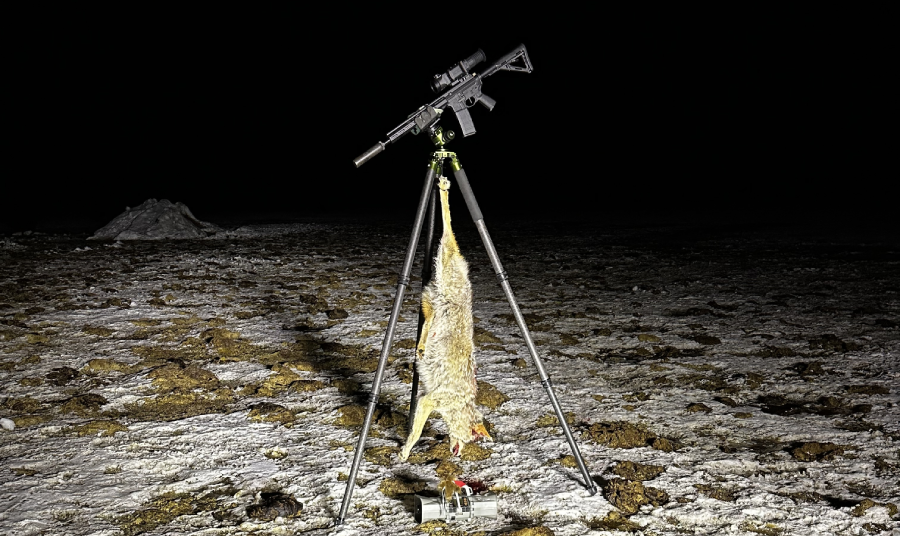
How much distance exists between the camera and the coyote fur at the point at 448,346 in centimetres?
245

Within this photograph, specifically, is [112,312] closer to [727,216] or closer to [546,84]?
[727,216]

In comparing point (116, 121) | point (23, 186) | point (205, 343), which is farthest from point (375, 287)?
point (116, 121)

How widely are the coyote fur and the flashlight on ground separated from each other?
336mm

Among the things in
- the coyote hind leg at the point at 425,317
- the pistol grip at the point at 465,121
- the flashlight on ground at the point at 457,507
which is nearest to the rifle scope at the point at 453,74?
the pistol grip at the point at 465,121

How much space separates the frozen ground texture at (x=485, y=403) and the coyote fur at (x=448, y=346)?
0.27m

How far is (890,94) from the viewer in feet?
66.5

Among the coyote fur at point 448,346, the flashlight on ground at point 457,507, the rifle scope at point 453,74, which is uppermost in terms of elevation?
the rifle scope at point 453,74

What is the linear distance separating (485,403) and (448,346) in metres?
0.93

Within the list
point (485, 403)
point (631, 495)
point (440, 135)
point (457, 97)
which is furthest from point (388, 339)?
point (485, 403)

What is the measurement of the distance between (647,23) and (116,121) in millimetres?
16709

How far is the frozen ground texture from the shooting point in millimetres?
2309

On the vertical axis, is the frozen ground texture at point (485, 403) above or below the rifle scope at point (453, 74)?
below

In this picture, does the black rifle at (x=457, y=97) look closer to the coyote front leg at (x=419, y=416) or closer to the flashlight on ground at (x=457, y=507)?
the coyote front leg at (x=419, y=416)

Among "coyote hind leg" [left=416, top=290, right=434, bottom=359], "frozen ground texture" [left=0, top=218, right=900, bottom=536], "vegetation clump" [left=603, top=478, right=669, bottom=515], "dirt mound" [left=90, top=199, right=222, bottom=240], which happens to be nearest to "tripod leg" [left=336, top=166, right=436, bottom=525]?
"frozen ground texture" [left=0, top=218, right=900, bottom=536]
